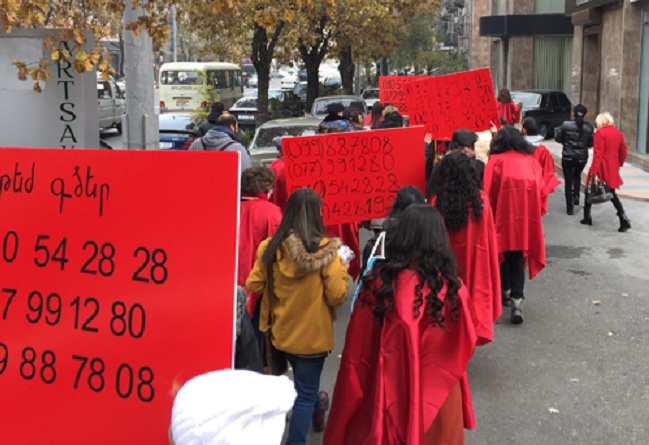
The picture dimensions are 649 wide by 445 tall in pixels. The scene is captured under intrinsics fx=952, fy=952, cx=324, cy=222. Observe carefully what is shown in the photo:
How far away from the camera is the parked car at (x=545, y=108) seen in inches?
1117

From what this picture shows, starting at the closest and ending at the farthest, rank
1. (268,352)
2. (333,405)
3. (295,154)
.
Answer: (333,405) → (268,352) → (295,154)

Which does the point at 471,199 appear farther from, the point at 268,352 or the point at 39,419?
the point at 39,419

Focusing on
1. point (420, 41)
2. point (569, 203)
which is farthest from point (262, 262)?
point (420, 41)

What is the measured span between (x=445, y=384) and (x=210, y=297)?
185 cm

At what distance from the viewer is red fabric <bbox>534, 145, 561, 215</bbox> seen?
9.25 meters

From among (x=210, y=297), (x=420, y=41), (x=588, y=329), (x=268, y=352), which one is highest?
(x=420, y=41)

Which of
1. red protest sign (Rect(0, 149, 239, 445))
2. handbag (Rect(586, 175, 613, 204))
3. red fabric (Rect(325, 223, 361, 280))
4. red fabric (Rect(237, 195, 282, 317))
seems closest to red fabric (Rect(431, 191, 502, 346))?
red fabric (Rect(237, 195, 282, 317))

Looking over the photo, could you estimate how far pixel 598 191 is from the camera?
12820mm

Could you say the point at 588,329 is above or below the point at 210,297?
below

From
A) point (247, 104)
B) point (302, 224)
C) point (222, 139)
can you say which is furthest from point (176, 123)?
point (302, 224)

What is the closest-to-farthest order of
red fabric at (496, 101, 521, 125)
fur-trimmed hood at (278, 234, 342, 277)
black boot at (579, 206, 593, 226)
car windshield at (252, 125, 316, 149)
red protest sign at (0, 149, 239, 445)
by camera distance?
red protest sign at (0, 149, 239, 445), fur-trimmed hood at (278, 234, 342, 277), black boot at (579, 206, 593, 226), car windshield at (252, 125, 316, 149), red fabric at (496, 101, 521, 125)

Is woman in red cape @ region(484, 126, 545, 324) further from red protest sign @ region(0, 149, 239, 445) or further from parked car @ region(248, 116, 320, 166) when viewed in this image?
parked car @ region(248, 116, 320, 166)

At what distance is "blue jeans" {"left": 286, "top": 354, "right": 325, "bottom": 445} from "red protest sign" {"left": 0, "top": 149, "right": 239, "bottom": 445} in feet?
7.14

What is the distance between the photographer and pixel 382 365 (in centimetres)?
455
